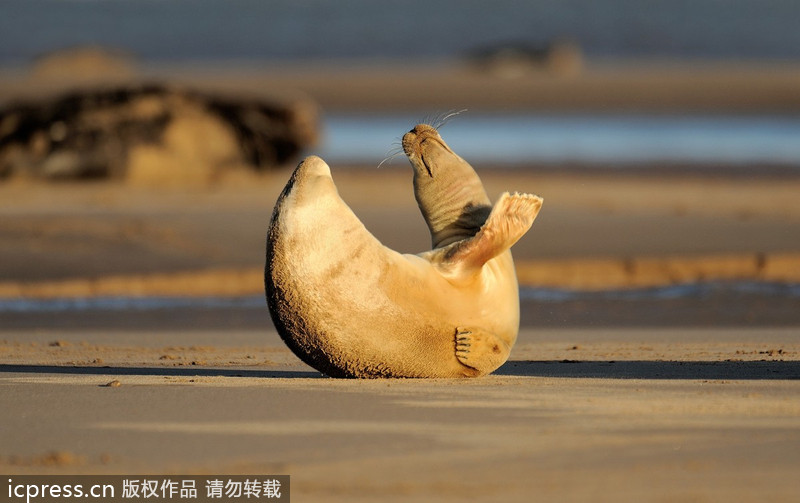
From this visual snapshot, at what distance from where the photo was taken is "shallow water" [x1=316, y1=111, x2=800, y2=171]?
19031mm

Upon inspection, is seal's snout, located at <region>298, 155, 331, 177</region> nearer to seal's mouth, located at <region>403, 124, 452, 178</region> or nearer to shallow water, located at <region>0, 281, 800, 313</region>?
seal's mouth, located at <region>403, 124, 452, 178</region>

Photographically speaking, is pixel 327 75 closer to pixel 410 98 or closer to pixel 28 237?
pixel 410 98

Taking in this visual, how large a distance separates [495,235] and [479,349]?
1.44 ft

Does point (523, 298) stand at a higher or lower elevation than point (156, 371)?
higher

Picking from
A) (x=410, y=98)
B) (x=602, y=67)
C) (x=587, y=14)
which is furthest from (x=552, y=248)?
(x=587, y=14)

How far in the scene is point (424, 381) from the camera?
5719mm

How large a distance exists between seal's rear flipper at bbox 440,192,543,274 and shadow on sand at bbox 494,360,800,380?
21.6 inches

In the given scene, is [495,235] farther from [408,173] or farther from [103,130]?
[408,173]

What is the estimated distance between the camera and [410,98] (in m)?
33.7

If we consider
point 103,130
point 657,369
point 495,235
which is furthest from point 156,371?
point 103,130

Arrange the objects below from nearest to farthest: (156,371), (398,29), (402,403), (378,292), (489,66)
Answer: (402,403)
(378,292)
(156,371)
(489,66)
(398,29)

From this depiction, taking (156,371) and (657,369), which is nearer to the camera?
(657,369)

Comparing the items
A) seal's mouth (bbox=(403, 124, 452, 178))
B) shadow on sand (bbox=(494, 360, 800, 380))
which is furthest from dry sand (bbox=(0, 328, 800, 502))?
seal's mouth (bbox=(403, 124, 452, 178))

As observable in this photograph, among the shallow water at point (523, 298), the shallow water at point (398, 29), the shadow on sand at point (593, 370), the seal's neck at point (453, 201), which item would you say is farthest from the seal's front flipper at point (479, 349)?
the shallow water at point (398, 29)
